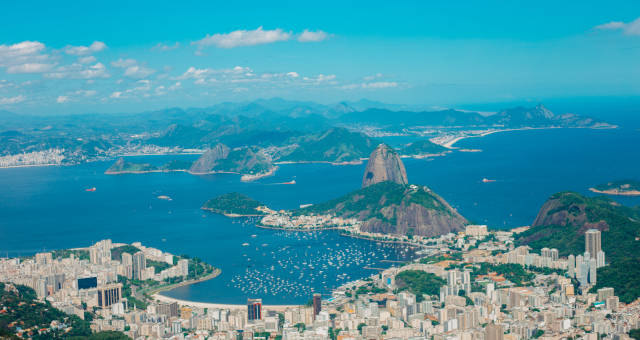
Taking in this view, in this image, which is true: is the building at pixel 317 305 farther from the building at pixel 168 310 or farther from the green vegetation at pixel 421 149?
the green vegetation at pixel 421 149

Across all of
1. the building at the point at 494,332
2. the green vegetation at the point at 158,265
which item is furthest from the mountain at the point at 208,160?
the building at the point at 494,332

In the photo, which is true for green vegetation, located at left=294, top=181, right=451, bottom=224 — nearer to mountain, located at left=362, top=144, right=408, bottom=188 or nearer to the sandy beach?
mountain, located at left=362, top=144, right=408, bottom=188

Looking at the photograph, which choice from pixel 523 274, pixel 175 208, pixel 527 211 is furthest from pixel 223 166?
pixel 523 274

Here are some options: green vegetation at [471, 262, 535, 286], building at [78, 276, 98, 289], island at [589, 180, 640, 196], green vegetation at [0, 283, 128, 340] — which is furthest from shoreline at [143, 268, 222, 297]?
island at [589, 180, 640, 196]

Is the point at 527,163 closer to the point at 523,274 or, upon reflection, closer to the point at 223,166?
the point at 223,166

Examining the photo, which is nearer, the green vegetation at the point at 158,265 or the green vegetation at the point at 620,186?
the green vegetation at the point at 158,265

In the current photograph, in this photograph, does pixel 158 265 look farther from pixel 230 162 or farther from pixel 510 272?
pixel 230 162
